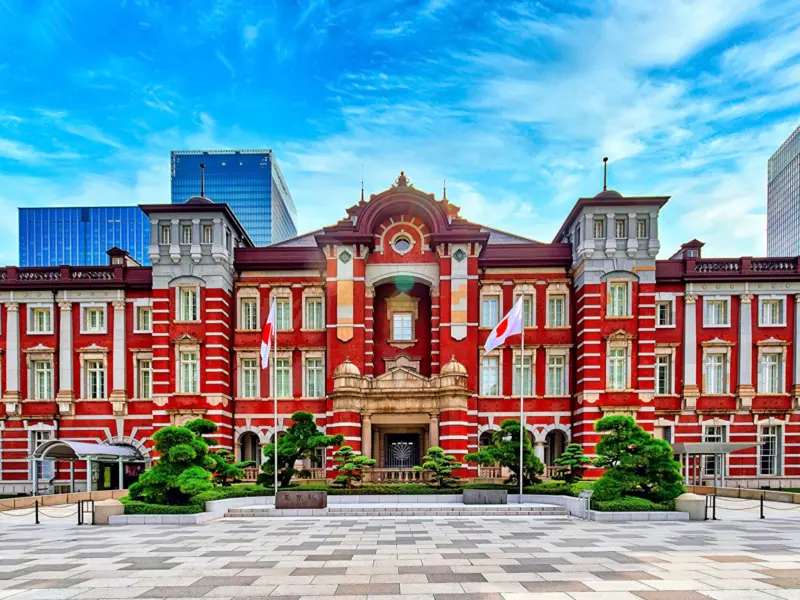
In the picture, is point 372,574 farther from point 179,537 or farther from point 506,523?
point 506,523

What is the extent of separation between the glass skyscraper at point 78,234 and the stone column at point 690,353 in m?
110

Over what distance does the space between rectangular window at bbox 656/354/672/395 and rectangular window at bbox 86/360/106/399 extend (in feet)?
109

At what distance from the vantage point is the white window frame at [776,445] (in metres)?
32.2

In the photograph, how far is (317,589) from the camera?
10.7 m

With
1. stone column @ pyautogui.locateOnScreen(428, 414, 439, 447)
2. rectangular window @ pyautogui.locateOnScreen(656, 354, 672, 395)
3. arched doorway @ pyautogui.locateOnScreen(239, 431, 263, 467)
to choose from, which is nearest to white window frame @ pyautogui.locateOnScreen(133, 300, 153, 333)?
arched doorway @ pyautogui.locateOnScreen(239, 431, 263, 467)

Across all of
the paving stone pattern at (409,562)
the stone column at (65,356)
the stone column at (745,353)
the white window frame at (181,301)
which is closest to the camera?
the paving stone pattern at (409,562)

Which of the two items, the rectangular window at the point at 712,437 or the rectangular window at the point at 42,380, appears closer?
the rectangular window at the point at 712,437

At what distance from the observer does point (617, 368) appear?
104 feet

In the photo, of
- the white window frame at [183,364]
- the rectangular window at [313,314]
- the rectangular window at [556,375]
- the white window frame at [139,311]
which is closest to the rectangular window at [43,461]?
the white window frame at [139,311]

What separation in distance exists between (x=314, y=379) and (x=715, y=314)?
80.0 feet

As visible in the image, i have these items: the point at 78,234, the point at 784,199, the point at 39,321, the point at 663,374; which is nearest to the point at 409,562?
the point at 663,374

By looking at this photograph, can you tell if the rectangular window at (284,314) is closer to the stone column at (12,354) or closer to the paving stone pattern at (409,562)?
the stone column at (12,354)

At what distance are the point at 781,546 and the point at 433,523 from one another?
10.5 meters

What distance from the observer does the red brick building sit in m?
31.7
